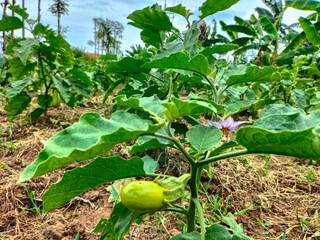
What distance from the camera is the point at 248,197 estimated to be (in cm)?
128

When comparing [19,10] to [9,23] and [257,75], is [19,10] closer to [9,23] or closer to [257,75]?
[9,23]

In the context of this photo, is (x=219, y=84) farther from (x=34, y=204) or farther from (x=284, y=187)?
(x=34, y=204)

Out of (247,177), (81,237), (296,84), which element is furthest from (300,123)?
(296,84)

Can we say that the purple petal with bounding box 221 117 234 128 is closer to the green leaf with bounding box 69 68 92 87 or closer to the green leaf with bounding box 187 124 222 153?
the green leaf with bounding box 187 124 222 153

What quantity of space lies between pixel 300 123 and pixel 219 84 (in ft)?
1.67

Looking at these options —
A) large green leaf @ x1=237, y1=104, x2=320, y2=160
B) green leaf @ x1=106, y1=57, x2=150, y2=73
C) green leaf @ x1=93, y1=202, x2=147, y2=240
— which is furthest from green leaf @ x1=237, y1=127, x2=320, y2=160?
green leaf @ x1=106, y1=57, x2=150, y2=73

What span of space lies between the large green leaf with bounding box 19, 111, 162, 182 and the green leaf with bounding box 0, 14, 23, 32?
6.21ft

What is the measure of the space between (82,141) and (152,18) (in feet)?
2.77

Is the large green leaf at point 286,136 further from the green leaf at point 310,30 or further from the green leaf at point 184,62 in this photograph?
the green leaf at point 310,30

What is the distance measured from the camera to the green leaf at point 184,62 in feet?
2.29

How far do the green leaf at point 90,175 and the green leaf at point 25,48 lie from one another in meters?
1.54

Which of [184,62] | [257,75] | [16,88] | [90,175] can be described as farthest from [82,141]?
[16,88]

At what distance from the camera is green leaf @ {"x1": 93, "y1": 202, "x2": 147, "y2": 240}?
22.8 inches

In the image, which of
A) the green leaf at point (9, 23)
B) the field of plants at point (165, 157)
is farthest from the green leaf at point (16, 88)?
the green leaf at point (9, 23)
